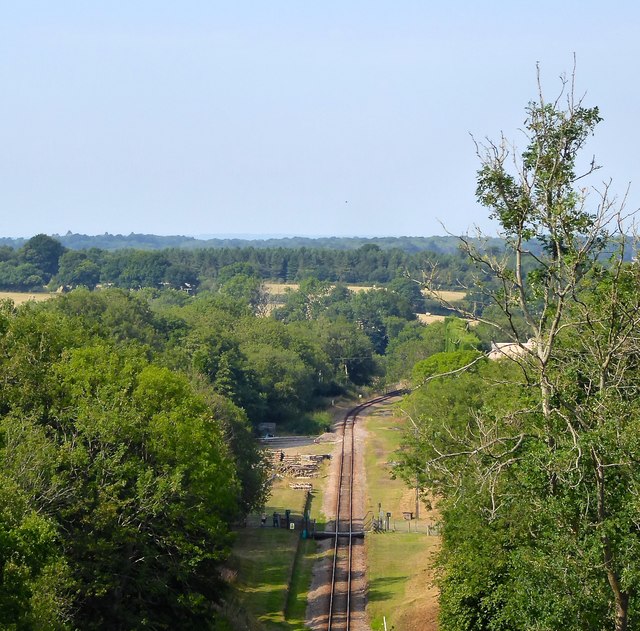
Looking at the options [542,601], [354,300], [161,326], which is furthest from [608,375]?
[354,300]

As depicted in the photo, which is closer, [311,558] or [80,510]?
[80,510]

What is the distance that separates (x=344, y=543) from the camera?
4462cm

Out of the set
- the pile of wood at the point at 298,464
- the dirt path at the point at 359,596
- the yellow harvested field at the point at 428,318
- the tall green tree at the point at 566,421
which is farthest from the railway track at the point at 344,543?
the yellow harvested field at the point at 428,318

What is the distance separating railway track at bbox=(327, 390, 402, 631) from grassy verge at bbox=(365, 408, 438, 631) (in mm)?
853

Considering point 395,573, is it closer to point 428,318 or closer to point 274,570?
point 274,570

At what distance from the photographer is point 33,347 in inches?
1457

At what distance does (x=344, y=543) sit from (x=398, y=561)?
13.3ft

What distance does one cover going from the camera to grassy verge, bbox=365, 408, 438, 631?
108ft

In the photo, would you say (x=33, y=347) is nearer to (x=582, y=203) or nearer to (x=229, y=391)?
(x=582, y=203)

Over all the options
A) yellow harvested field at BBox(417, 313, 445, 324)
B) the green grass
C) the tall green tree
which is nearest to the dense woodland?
the tall green tree

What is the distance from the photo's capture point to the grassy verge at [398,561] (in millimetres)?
33062

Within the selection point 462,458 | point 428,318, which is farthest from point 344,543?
point 428,318

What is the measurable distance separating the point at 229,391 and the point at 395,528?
26756 millimetres

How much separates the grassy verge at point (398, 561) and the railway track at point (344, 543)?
0.85 metres
